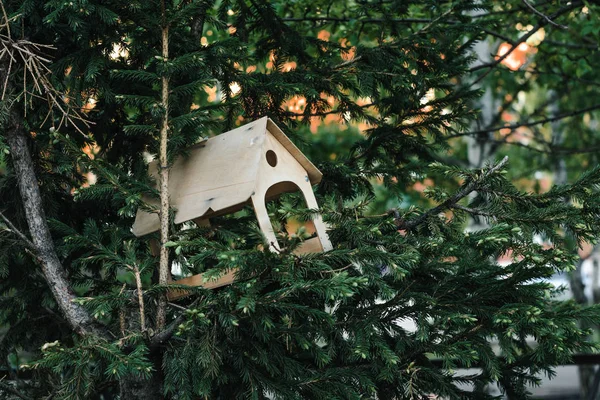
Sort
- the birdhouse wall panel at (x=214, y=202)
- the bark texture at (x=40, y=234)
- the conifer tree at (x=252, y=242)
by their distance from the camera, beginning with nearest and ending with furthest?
1. the conifer tree at (x=252, y=242)
2. the birdhouse wall panel at (x=214, y=202)
3. the bark texture at (x=40, y=234)

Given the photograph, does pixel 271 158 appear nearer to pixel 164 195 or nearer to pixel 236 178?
pixel 236 178

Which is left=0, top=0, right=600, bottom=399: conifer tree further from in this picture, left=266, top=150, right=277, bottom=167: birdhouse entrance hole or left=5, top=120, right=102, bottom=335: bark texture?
left=266, top=150, right=277, bottom=167: birdhouse entrance hole

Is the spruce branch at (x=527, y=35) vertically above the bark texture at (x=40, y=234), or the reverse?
the spruce branch at (x=527, y=35)

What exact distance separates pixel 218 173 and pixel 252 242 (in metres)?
0.64

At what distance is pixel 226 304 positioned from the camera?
2619 millimetres

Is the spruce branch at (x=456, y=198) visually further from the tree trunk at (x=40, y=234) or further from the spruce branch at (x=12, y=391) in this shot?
the spruce branch at (x=12, y=391)

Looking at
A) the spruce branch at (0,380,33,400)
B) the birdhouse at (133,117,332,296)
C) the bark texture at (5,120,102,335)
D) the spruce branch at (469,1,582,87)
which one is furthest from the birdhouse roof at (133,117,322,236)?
the spruce branch at (469,1,582,87)

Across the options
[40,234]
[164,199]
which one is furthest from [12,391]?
[164,199]

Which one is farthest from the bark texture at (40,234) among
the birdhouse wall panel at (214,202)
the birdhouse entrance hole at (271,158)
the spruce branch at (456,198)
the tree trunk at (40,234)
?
the spruce branch at (456,198)

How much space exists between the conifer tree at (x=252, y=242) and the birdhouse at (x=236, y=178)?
9 cm

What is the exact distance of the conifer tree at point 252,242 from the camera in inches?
106

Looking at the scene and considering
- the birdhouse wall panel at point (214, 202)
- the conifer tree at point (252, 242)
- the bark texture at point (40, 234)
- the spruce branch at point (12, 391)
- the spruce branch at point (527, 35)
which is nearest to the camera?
the conifer tree at point (252, 242)

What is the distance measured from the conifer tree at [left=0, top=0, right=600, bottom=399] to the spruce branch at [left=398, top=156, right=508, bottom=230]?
14 mm

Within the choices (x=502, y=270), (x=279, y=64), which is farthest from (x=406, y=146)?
(x=502, y=270)
